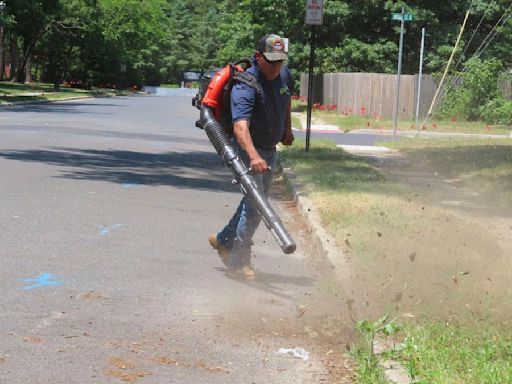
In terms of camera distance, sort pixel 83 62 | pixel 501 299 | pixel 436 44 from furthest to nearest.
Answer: pixel 83 62 < pixel 436 44 < pixel 501 299

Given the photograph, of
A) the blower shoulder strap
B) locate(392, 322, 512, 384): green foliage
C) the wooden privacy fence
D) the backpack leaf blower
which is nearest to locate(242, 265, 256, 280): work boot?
the backpack leaf blower

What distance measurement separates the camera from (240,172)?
22.5 feet

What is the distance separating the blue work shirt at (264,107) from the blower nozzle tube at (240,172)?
0.17 metres

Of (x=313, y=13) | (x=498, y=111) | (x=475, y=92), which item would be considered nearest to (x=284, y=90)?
(x=313, y=13)

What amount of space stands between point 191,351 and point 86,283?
6.14 feet

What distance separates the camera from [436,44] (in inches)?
1690

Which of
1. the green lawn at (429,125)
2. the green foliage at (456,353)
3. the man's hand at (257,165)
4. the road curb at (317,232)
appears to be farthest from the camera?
the green lawn at (429,125)

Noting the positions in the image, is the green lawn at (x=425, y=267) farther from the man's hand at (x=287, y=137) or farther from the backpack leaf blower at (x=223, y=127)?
the backpack leaf blower at (x=223, y=127)

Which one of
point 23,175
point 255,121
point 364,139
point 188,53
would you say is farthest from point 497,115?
point 188,53

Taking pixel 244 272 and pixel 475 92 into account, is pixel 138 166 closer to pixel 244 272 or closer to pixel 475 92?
pixel 244 272

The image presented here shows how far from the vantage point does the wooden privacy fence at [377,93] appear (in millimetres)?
37281

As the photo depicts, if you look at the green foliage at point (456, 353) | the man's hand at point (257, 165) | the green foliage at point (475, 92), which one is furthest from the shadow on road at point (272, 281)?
the green foliage at point (475, 92)

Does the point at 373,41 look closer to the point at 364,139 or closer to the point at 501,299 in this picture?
the point at 364,139

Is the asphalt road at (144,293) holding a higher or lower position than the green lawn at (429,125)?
higher
